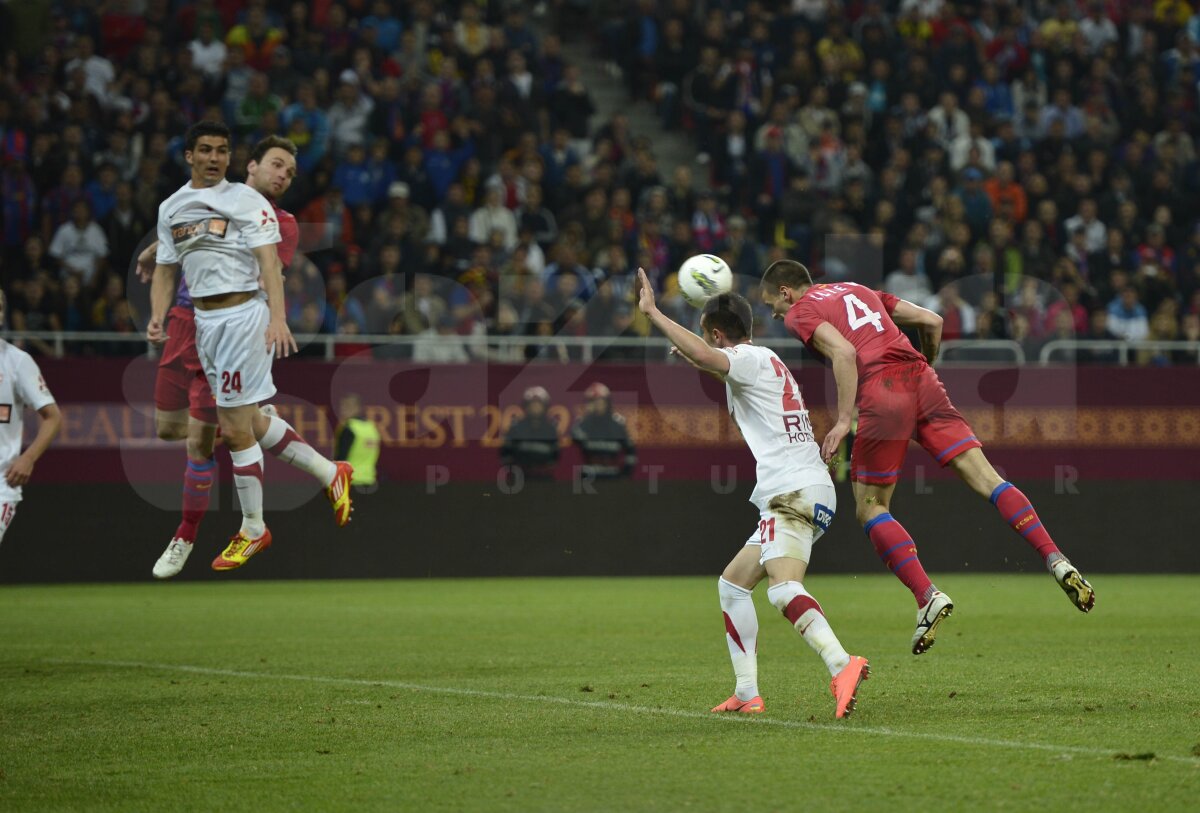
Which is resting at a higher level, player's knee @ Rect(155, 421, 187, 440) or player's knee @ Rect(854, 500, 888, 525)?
player's knee @ Rect(155, 421, 187, 440)

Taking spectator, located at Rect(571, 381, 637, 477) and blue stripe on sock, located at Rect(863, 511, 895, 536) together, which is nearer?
blue stripe on sock, located at Rect(863, 511, 895, 536)

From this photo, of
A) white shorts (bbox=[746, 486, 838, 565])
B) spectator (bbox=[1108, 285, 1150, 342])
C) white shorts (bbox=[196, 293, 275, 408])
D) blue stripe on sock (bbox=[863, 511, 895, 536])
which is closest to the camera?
white shorts (bbox=[746, 486, 838, 565])

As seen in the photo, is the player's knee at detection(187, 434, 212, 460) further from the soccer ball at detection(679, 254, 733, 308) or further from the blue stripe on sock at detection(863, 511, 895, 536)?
the blue stripe on sock at detection(863, 511, 895, 536)

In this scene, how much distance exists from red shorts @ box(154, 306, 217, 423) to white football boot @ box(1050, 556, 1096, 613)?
518 centimetres

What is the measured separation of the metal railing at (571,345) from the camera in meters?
17.6

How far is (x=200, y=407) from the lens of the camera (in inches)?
413

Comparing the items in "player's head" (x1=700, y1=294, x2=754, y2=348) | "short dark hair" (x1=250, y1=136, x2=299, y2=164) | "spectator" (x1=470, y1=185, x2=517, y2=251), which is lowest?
"spectator" (x1=470, y1=185, x2=517, y2=251)

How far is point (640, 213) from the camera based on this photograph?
825 inches

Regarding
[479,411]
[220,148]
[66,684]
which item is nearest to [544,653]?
[66,684]

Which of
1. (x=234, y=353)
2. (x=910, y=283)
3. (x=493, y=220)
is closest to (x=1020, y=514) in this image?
(x=234, y=353)

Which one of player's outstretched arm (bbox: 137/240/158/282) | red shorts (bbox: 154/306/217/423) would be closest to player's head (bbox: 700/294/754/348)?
red shorts (bbox: 154/306/217/423)

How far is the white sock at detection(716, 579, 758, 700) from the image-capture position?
26.5 feet

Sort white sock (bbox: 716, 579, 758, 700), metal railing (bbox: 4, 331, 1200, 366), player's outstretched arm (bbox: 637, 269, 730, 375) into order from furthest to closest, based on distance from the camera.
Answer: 1. metal railing (bbox: 4, 331, 1200, 366)
2. white sock (bbox: 716, 579, 758, 700)
3. player's outstretched arm (bbox: 637, 269, 730, 375)

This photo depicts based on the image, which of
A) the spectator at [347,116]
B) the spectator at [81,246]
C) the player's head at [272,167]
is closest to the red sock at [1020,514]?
the player's head at [272,167]
